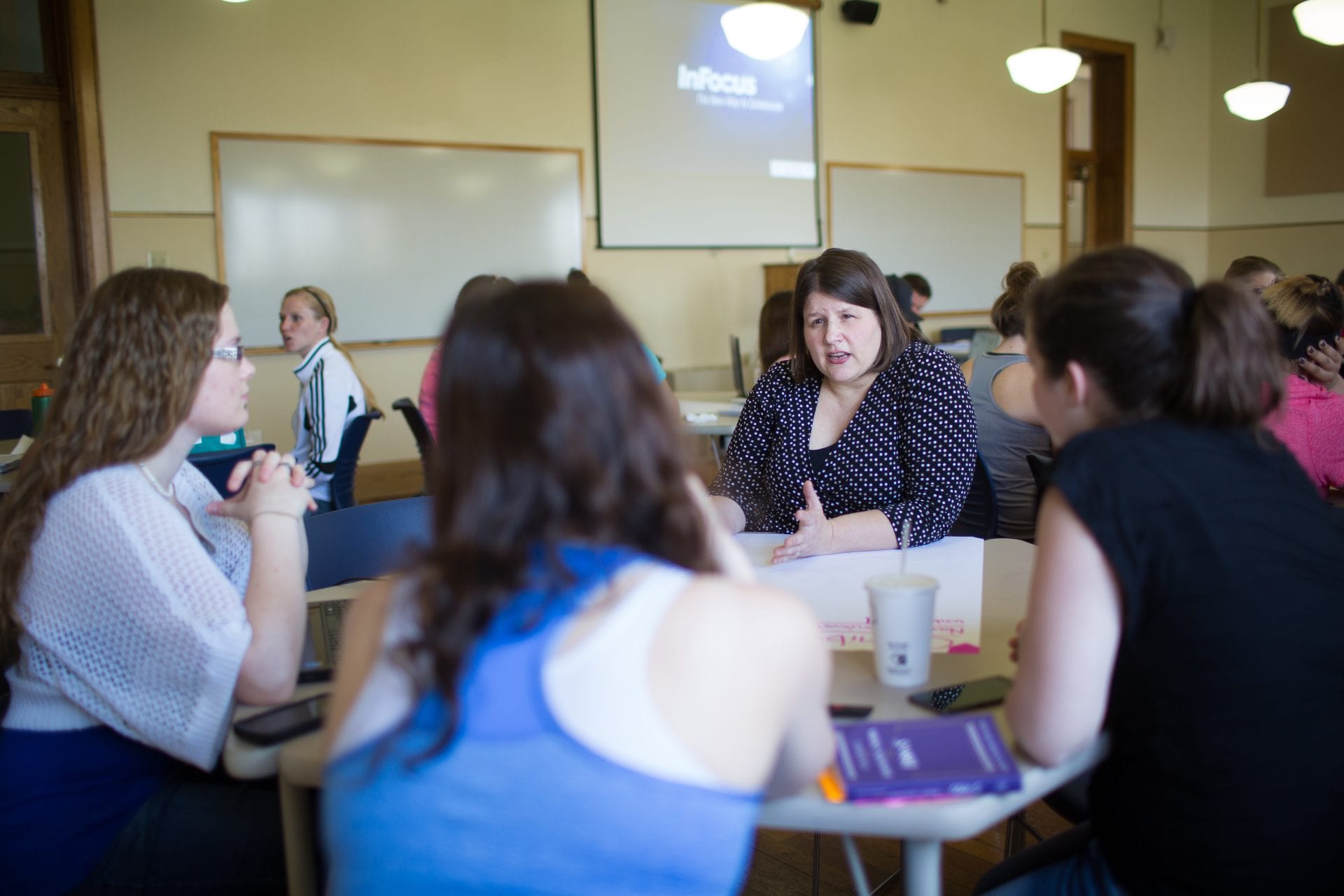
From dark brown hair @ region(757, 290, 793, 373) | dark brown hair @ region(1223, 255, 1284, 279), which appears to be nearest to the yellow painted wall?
dark brown hair @ region(1223, 255, 1284, 279)

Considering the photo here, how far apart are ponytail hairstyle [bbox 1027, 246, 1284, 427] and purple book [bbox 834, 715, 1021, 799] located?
0.41 metres

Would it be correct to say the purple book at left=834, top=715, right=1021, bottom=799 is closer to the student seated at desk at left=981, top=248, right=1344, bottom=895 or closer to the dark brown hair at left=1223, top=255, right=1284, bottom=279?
the student seated at desk at left=981, top=248, right=1344, bottom=895

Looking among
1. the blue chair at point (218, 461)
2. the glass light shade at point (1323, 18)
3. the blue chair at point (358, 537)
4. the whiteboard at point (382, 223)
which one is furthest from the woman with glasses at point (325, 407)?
the glass light shade at point (1323, 18)

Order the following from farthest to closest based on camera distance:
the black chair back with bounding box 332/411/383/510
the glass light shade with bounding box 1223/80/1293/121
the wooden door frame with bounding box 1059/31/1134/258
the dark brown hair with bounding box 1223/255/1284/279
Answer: the wooden door frame with bounding box 1059/31/1134/258 < the glass light shade with bounding box 1223/80/1293/121 < the dark brown hair with bounding box 1223/255/1284/279 < the black chair back with bounding box 332/411/383/510

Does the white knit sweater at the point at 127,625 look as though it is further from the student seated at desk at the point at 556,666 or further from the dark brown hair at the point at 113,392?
the student seated at desk at the point at 556,666

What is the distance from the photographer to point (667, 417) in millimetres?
928

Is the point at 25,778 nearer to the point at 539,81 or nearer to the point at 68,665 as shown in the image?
the point at 68,665

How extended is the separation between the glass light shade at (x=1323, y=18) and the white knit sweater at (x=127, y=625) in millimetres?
6435

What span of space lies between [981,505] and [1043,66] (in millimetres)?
5092

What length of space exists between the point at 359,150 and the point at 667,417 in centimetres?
604

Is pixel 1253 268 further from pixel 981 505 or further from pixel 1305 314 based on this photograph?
pixel 981 505

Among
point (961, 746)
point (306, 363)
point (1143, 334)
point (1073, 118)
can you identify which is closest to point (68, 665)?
point (961, 746)

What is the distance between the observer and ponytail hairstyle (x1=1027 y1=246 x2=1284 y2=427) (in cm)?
115

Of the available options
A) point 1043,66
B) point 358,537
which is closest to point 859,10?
point 1043,66
